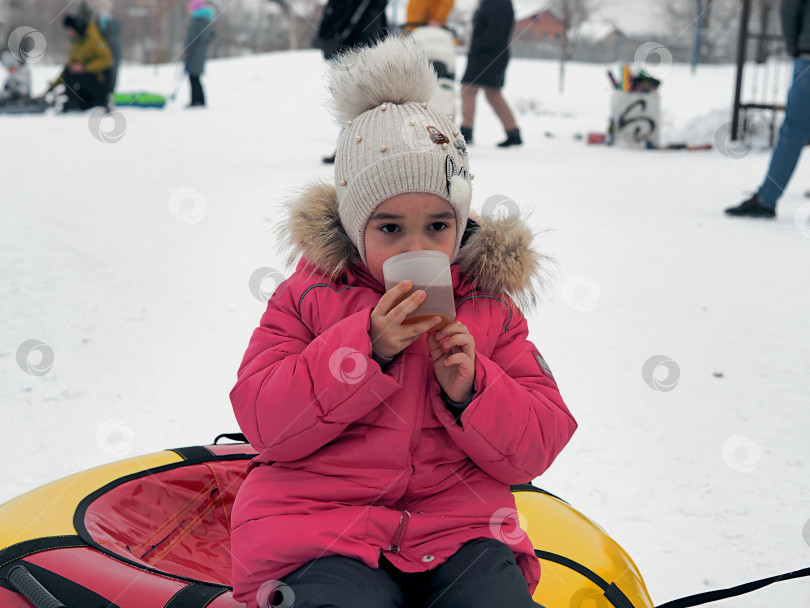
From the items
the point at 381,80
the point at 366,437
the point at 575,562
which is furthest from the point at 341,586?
the point at 381,80

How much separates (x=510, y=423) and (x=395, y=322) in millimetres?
309

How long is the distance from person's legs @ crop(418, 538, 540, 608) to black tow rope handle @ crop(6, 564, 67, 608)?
0.72 meters

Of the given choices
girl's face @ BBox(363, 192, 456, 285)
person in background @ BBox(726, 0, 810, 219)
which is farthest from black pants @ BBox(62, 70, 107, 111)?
girl's face @ BBox(363, 192, 456, 285)

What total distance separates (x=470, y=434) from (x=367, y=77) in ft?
2.73

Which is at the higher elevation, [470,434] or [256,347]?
[256,347]

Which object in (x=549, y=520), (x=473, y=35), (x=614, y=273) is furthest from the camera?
(x=473, y=35)

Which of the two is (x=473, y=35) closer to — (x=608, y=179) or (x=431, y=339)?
(x=608, y=179)

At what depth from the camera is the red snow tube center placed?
1936mm

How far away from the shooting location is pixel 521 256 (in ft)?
5.89

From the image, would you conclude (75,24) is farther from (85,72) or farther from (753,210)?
(753,210)

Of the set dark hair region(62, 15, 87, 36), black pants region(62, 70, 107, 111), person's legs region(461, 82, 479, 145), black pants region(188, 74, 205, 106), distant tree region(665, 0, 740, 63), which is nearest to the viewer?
person's legs region(461, 82, 479, 145)

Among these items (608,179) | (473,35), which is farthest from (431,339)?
(473,35)

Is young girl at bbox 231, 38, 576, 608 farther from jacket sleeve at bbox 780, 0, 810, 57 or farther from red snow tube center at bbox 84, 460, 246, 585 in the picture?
jacket sleeve at bbox 780, 0, 810, 57

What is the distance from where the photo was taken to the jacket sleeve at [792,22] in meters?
5.02
